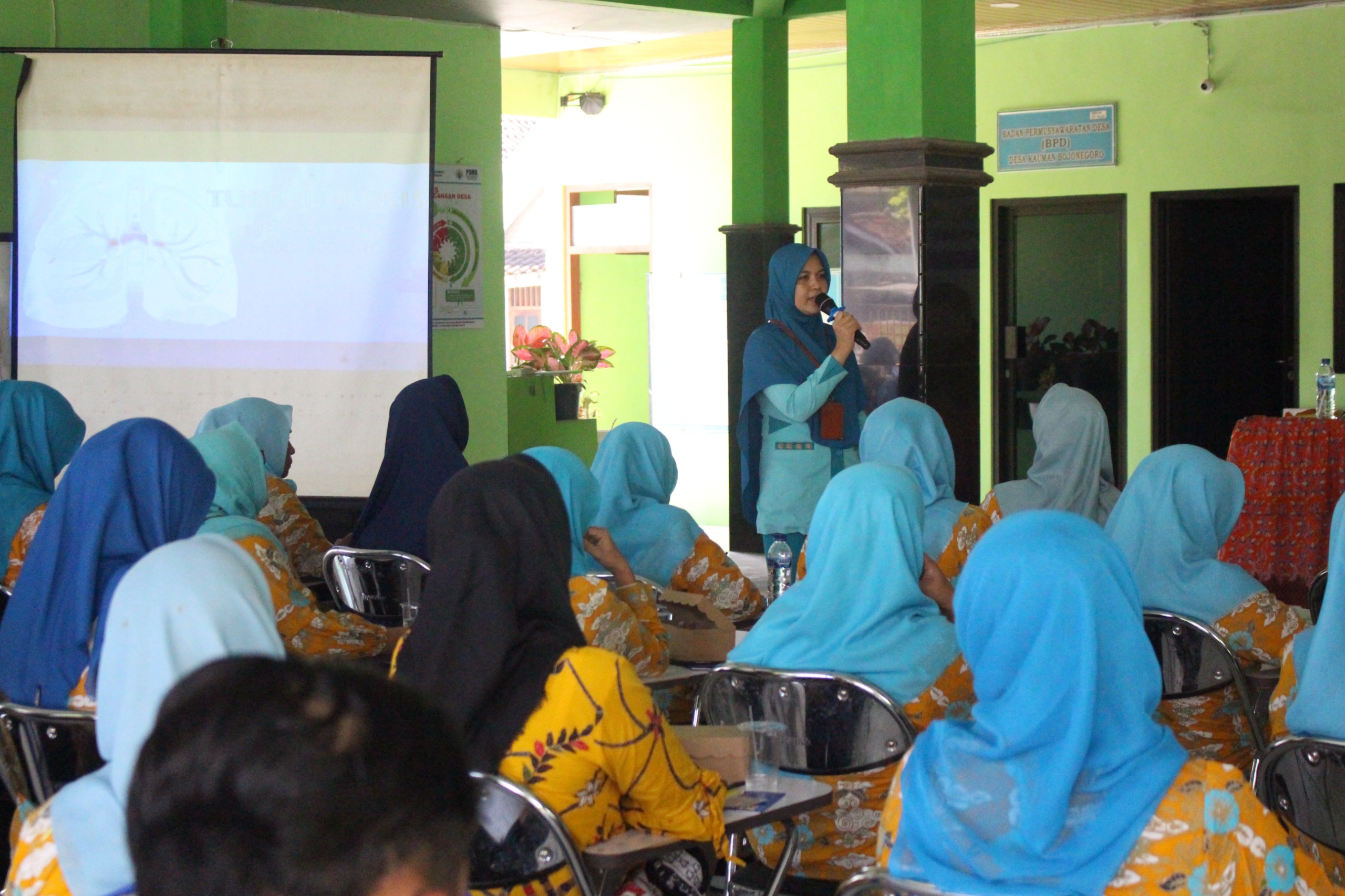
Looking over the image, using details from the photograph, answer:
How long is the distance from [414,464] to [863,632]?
89.2 inches

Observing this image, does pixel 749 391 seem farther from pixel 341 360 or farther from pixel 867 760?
pixel 867 760

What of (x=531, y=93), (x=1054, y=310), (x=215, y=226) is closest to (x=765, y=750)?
(x=215, y=226)

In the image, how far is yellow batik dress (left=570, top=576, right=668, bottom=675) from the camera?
2666 mm

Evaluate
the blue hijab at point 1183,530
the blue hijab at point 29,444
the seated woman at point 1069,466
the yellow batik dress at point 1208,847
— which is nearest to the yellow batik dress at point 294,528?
the blue hijab at point 29,444

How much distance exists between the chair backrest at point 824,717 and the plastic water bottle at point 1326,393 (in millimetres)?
3893

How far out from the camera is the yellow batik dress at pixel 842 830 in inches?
91.5

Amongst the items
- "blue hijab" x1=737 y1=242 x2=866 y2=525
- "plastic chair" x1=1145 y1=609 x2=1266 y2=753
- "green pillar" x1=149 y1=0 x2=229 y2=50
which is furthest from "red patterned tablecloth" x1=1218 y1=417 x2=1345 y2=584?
"green pillar" x1=149 y1=0 x2=229 y2=50

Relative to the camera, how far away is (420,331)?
5.26 meters

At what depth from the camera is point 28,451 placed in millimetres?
4086

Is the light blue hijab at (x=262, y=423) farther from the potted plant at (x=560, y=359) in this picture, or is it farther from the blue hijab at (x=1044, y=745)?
the potted plant at (x=560, y=359)

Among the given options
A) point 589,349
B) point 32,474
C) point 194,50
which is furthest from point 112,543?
point 589,349

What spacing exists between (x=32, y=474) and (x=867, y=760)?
9.36 ft

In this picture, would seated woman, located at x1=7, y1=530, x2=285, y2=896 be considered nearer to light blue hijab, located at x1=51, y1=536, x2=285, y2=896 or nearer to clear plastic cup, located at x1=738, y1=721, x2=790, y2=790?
light blue hijab, located at x1=51, y1=536, x2=285, y2=896

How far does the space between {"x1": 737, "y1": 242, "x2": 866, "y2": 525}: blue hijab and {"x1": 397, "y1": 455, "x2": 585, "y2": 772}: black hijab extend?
274 cm
